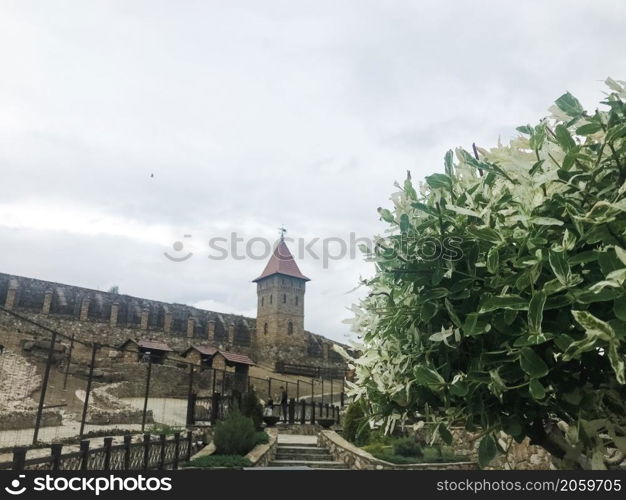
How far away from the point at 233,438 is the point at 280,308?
31.3 metres

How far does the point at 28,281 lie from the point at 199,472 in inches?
1421

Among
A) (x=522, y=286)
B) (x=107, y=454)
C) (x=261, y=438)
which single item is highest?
(x=522, y=286)

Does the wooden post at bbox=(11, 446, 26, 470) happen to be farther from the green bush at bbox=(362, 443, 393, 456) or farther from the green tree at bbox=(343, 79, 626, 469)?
the green bush at bbox=(362, 443, 393, 456)

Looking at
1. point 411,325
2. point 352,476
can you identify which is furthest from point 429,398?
point 352,476

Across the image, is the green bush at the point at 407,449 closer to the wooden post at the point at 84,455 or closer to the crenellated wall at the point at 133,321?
the wooden post at the point at 84,455

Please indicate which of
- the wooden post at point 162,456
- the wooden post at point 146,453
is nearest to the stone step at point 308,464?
the wooden post at point 162,456

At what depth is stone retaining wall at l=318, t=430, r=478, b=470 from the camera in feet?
32.7

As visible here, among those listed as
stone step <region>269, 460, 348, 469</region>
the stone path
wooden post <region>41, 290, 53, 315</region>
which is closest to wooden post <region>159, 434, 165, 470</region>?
the stone path

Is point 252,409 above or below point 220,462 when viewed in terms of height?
above

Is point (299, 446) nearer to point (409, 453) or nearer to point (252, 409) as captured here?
point (252, 409)

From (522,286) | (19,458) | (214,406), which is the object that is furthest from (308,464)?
Answer: (522,286)

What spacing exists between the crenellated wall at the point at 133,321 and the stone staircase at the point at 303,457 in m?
22.3

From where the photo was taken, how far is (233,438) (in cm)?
1044

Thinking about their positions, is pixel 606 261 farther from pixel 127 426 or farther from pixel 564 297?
pixel 127 426
